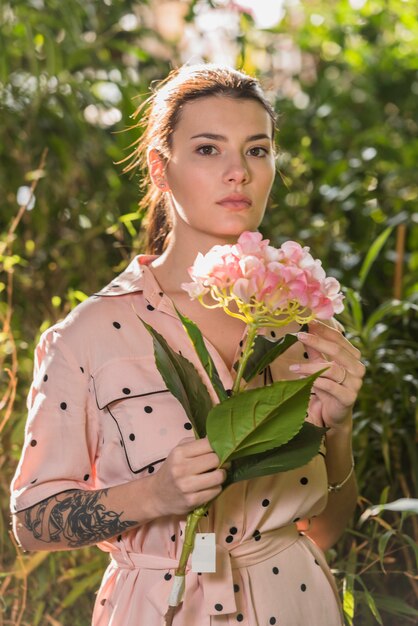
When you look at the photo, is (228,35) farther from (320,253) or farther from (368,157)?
(320,253)

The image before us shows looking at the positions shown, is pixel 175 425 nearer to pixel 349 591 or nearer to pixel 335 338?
pixel 335 338

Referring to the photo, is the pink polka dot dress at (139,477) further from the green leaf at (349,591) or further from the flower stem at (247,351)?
the green leaf at (349,591)

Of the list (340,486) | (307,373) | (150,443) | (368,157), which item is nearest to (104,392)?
(150,443)

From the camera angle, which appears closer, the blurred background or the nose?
the nose

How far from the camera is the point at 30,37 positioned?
8.21 feet

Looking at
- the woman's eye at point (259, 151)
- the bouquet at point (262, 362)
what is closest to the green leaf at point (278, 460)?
the bouquet at point (262, 362)

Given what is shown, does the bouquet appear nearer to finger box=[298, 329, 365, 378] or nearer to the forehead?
finger box=[298, 329, 365, 378]

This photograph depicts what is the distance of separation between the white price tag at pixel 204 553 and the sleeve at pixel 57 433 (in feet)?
0.63

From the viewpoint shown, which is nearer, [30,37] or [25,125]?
Answer: [30,37]

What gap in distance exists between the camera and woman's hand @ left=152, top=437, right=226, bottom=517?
1.20 metres

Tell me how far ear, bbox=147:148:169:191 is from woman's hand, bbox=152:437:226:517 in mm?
477

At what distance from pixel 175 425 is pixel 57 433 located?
0.16 metres

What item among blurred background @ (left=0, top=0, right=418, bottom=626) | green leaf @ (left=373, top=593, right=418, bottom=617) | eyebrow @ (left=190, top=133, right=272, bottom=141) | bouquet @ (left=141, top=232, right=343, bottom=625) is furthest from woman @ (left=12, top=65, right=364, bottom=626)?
green leaf @ (left=373, top=593, right=418, bottom=617)

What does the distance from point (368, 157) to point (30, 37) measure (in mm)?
1158
